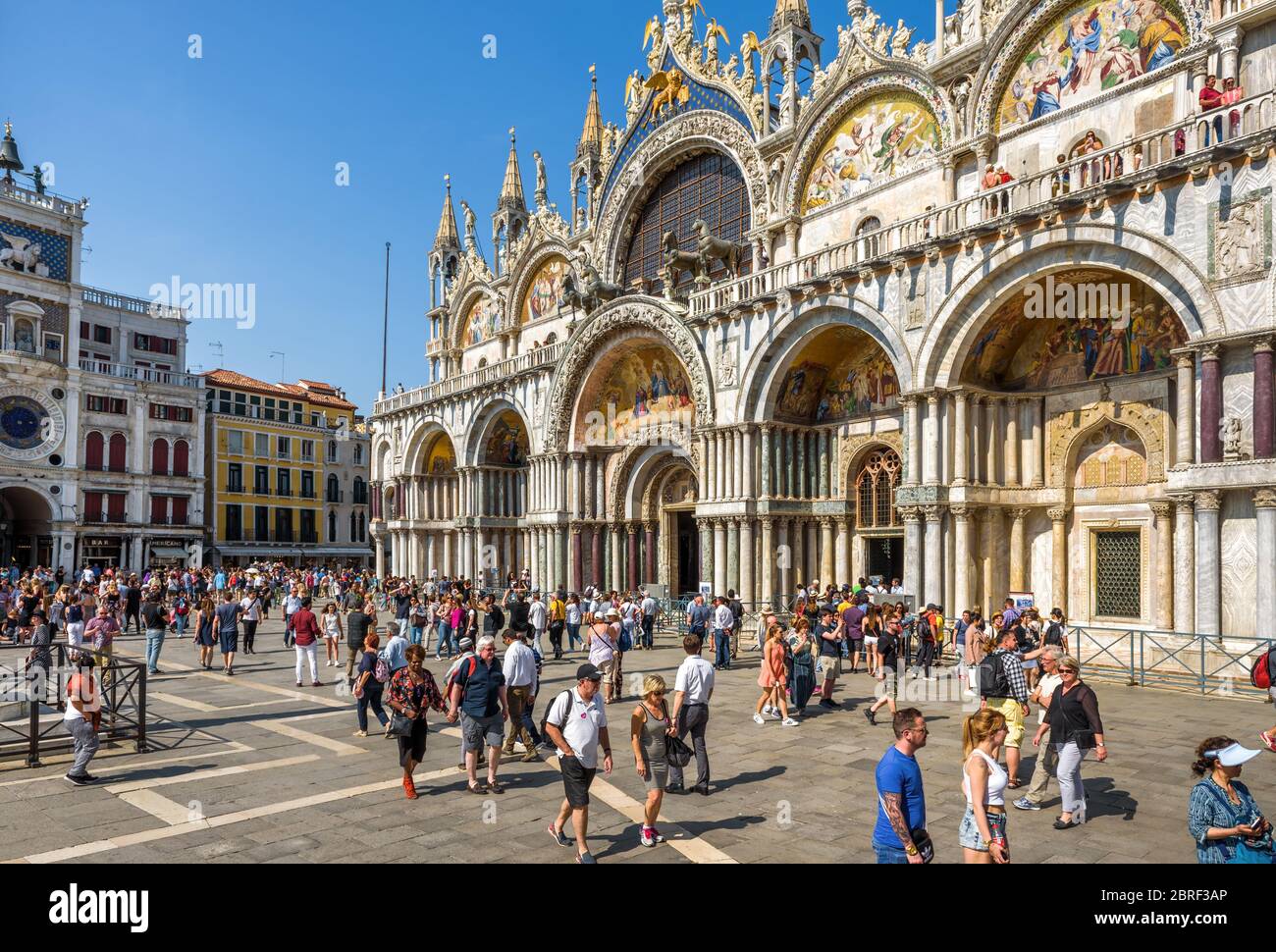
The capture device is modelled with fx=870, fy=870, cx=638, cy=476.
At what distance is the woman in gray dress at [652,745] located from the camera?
776cm

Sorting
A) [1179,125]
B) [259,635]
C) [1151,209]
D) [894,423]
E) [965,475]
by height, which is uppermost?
[1179,125]

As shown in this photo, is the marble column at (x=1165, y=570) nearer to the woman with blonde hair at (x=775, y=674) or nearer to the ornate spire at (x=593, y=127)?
the woman with blonde hair at (x=775, y=674)

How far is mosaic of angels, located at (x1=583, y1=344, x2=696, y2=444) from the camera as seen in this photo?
2947 centimetres

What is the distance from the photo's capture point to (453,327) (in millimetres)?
43938

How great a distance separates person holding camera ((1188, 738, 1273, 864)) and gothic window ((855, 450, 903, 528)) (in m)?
18.4

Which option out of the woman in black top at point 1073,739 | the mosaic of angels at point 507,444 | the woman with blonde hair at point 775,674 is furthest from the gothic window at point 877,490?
the mosaic of angels at point 507,444

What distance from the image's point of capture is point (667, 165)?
32.3 m

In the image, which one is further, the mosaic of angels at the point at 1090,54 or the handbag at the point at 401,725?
the mosaic of angels at the point at 1090,54

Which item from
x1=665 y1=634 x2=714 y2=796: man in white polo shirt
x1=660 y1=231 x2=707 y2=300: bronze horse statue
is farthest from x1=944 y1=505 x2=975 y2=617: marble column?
x1=660 y1=231 x2=707 y2=300: bronze horse statue

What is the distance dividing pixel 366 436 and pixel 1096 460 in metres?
56.2

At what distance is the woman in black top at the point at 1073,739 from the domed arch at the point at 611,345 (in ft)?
60.0

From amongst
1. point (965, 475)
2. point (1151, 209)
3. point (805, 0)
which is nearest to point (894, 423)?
point (965, 475)
